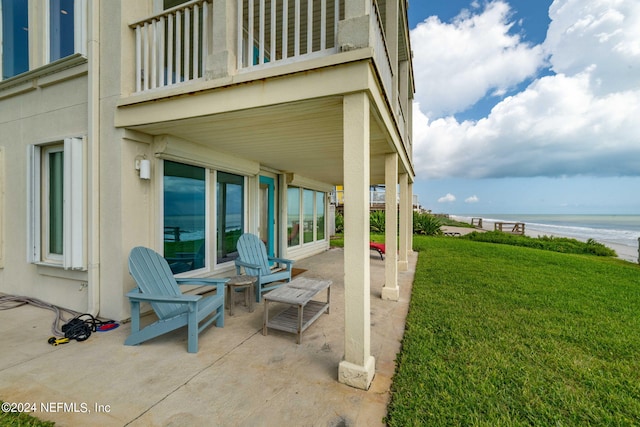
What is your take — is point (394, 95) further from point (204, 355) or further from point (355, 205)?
point (204, 355)

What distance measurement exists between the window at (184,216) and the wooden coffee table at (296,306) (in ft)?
5.66

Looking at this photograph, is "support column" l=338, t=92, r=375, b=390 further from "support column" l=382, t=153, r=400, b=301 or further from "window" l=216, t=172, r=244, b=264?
"window" l=216, t=172, r=244, b=264

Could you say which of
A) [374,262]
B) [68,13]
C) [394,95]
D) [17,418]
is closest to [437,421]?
[17,418]

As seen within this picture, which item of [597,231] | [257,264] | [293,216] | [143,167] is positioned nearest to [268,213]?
[293,216]

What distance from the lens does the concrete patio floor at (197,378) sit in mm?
1803

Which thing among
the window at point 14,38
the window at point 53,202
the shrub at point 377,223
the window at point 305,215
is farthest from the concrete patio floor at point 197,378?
the shrub at point 377,223

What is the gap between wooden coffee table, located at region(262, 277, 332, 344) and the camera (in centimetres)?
287

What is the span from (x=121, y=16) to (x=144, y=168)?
181 cm

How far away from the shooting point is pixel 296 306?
3.14 meters

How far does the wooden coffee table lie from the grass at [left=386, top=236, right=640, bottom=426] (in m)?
1.06

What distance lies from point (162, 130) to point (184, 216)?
130 cm

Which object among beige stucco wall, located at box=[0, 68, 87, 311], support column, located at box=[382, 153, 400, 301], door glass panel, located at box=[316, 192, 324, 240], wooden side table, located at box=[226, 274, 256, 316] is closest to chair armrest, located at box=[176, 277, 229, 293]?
wooden side table, located at box=[226, 274, 256, 316]

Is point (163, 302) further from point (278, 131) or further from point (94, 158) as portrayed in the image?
point (278, 131)

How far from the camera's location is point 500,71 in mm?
12453
